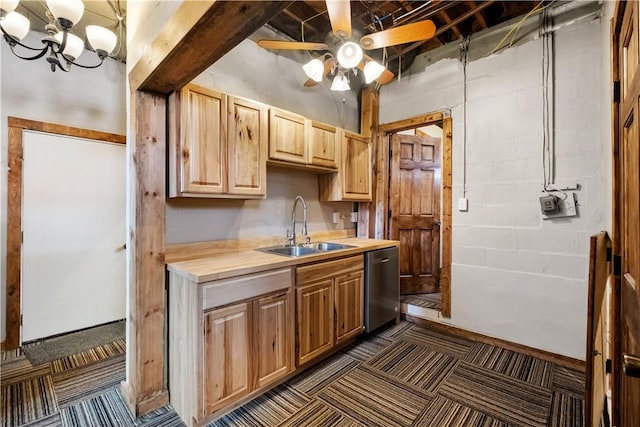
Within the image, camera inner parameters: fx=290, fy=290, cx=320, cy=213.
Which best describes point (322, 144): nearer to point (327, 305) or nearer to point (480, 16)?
point (327, 305)

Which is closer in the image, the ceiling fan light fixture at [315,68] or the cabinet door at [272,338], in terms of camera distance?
the cabinet door at [272,338]

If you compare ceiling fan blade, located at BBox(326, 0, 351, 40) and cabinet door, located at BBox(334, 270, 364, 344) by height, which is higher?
ceiling fan blade, located at BBox(326, 0, 351, 40)

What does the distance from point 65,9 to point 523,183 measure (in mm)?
3518

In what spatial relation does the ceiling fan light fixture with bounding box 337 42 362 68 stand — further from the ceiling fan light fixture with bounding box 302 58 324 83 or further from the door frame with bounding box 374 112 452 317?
the door frame with bounding box 374 112 452 317

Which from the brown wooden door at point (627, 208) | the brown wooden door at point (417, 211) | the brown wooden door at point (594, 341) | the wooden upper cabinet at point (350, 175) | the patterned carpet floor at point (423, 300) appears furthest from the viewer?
the brown wooden door at point (417, 211)

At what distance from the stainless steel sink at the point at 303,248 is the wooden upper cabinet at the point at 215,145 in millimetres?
575

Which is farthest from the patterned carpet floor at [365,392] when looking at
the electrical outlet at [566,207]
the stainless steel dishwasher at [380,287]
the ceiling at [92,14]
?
the ceiling at [92,14]

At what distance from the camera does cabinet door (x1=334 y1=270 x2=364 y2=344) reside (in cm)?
249

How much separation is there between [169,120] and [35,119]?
5.73ft

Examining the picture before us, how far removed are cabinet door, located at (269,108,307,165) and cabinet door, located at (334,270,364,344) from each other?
3.74 ft

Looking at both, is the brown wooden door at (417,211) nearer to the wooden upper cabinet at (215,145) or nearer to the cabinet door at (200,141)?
the wooden upper cabinet at (215,145)

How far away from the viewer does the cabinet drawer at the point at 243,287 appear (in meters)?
1.66

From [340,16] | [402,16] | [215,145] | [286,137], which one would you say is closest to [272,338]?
[215,145]

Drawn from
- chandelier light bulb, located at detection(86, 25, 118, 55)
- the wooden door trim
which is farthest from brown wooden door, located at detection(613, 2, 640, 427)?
chandelier light bulb, located at detection(86, 25, 118, 55)
